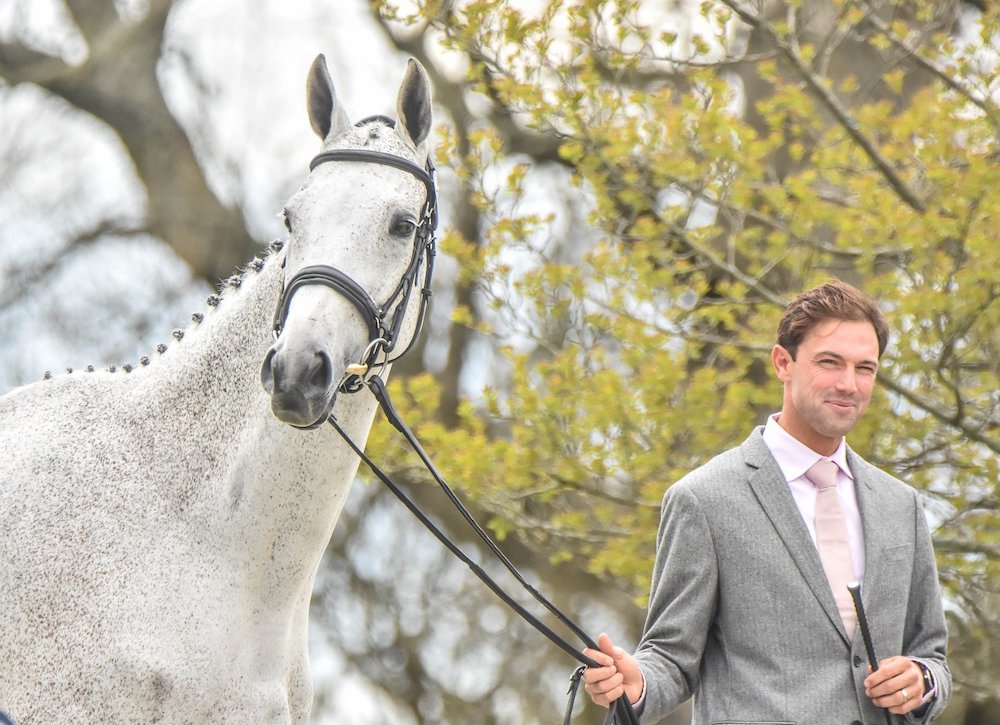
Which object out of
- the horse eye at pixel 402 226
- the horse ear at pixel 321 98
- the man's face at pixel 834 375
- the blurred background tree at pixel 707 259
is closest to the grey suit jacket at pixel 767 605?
the man's face at pixel 834 375

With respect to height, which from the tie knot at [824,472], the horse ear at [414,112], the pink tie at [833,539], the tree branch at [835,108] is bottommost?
the horse ear at [414,112]

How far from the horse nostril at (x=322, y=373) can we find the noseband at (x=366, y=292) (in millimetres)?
141

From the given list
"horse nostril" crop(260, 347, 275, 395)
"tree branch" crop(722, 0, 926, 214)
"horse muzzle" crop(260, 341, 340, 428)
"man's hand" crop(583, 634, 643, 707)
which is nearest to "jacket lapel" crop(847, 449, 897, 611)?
"man's hand" crop(583, 634, 643, 707)

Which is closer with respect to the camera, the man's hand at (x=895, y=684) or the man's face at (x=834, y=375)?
the man's hand at (x=895, y=684)

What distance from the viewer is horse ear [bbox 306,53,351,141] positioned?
369cm

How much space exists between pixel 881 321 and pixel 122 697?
210 centimetres

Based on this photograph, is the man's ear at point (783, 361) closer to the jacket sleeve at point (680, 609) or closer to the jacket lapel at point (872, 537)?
the jacket lapel at point (872, 537)

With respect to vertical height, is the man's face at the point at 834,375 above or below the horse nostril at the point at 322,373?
above

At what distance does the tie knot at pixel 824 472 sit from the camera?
3564mm

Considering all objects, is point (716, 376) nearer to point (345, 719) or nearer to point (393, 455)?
point (393, 455)

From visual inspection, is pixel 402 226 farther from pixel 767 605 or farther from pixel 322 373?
pixel 767 605

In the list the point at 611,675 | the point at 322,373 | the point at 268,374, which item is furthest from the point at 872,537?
the point at 268,374

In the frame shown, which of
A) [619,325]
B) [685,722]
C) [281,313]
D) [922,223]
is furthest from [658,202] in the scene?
[281,313]

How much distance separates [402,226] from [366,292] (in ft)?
0.75
